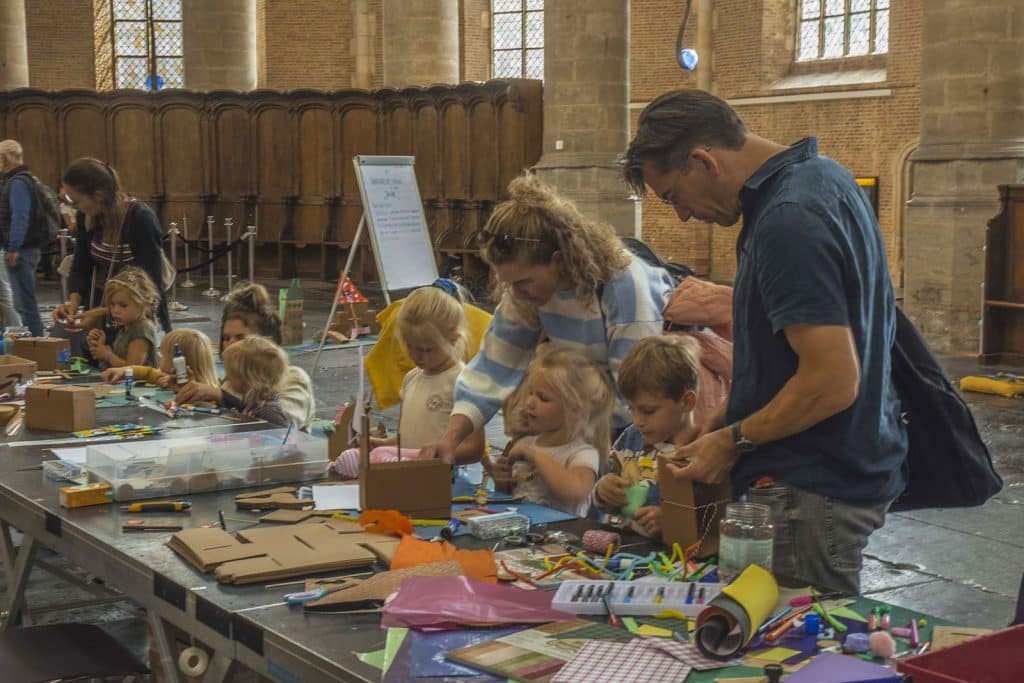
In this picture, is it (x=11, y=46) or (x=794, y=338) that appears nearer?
(x=794, y=338)

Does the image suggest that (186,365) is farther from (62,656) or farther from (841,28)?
(841,28)

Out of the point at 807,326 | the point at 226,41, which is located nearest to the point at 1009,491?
the point at 807,326

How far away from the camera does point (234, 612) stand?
233cm

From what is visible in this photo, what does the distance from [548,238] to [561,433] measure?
1.74ft

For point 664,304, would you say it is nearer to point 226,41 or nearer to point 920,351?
point 920,351


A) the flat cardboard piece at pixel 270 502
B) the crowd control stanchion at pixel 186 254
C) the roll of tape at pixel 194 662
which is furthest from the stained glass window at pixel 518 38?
the roll of tape at pixel 194 662

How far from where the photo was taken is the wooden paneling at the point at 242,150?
18828 mm

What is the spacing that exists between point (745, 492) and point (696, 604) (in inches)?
17.1

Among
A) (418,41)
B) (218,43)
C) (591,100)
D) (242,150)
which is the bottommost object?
(242,150)

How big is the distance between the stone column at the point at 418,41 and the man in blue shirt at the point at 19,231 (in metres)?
8.53

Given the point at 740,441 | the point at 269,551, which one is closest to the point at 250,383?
the point at 269,551

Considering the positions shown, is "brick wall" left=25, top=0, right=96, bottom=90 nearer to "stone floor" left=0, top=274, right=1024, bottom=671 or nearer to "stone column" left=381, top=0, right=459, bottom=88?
"stone column" left=381, top=0, right=459, bottom=88

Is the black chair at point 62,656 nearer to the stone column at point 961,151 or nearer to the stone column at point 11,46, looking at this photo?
the stone column at point 961,151

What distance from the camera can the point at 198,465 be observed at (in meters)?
3.35
